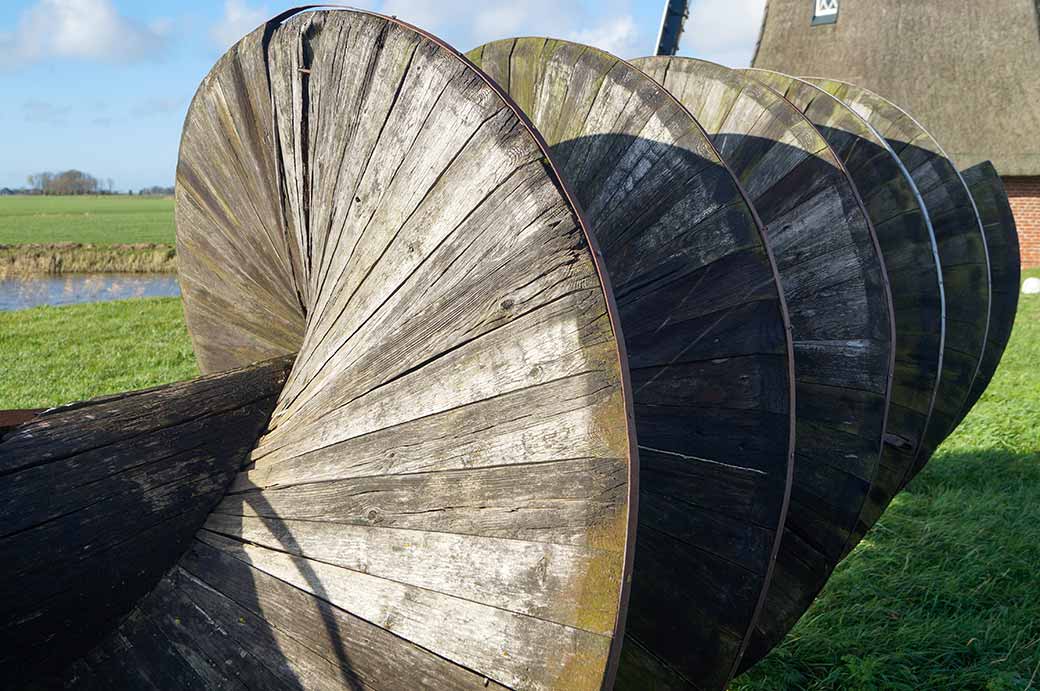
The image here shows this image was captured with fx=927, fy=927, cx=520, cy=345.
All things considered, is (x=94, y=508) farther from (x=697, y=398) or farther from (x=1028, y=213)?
(x=1028, y=213)

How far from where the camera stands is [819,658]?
389cm

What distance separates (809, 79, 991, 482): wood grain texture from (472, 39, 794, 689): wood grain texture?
3.27 m

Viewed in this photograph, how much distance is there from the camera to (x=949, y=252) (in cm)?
580

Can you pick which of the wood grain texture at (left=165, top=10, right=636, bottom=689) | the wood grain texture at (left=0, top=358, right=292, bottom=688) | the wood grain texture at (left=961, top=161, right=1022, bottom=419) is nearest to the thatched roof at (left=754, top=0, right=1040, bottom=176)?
the wood grain texture at (left=961, top=161, right=1022, bottom=419)

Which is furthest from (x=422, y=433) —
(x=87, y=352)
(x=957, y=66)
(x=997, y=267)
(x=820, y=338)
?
(x=957, y=66)

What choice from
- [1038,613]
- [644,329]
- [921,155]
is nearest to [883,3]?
[921,155]

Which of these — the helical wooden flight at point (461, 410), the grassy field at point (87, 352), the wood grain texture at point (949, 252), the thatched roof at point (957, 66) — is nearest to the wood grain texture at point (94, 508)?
the helical wooden flight at point (461, 410)

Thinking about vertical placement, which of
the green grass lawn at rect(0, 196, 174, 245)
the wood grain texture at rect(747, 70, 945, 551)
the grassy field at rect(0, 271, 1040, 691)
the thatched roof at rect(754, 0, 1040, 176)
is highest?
the thatched roof at rect(754, 0, 1040, 176)

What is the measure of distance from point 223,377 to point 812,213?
212 centimetres

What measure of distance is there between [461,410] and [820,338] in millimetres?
1932

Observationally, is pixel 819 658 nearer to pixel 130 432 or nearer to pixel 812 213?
pixel 812 213

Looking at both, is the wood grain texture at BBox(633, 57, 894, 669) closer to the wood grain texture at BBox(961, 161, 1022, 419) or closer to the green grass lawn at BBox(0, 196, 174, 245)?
the wood grain texture at BBox(961, 161, 1022, 419)

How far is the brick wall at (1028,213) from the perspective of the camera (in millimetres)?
20312

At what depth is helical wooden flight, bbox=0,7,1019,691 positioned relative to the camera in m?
1.72
